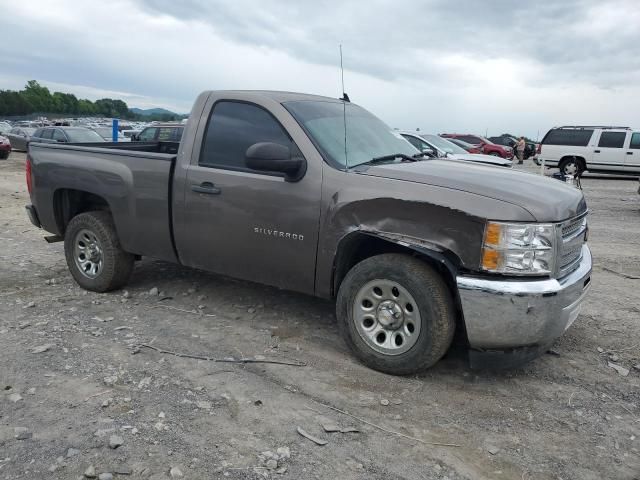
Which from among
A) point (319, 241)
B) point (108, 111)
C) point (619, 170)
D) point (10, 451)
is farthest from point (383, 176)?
point (108, 111)

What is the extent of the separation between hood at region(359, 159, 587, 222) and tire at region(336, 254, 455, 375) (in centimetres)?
57

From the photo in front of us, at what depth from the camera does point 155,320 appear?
4.78 m

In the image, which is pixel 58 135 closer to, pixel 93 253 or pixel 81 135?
pixel 81 135

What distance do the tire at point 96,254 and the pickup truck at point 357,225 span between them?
0.02 meters

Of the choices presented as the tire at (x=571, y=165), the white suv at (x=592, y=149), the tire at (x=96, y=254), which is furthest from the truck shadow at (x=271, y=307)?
the tire at (x=571, y=165)

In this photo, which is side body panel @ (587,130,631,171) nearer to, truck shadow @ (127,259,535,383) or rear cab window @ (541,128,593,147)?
rear cab window @ (541,128,593,147)

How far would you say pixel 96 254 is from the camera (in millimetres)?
5422

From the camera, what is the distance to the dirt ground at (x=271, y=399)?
2.86 m

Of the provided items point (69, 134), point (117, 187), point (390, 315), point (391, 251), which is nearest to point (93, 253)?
point (117, 187)

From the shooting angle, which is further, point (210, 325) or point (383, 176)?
point (210, 325)

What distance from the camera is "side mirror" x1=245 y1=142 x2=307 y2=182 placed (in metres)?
3.86

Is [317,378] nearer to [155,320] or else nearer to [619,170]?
[155,320]

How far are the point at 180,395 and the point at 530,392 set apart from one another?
228 centimetres

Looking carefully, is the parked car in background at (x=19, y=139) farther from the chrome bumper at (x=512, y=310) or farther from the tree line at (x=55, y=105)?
the tree line at (x=55, y=105)
